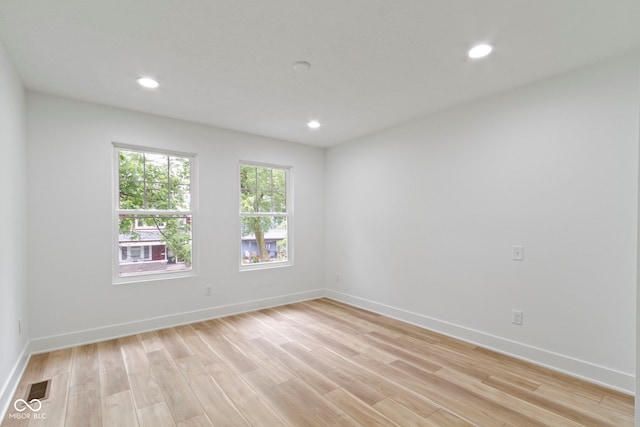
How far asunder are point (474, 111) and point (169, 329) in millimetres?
4156

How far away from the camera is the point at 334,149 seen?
5.01 metres

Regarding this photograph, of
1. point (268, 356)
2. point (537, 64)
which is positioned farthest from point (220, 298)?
point (537, 64)

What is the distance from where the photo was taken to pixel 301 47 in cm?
221

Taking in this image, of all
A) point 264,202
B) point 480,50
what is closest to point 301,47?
point 480,50

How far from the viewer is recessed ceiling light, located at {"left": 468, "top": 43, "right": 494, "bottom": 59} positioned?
2188 millimetres

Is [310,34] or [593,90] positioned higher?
[310,34]

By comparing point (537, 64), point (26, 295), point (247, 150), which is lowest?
point (26, 295)

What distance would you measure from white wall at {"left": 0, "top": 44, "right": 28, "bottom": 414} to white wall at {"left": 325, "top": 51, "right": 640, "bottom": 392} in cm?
365

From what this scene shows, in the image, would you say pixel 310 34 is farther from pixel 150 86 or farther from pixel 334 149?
pixel 334 149

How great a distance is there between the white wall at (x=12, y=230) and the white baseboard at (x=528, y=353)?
3.66 m

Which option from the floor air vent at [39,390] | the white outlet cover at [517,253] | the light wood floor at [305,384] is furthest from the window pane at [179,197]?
the white outlet cover at [517,253]

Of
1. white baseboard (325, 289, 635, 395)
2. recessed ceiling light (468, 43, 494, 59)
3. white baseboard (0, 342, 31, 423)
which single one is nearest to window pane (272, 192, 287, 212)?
white baseboard (325, 289, 635, 395)

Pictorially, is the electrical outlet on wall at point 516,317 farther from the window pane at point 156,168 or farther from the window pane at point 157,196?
the window pane at point 156,168

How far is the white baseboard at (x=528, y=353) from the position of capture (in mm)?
2318
